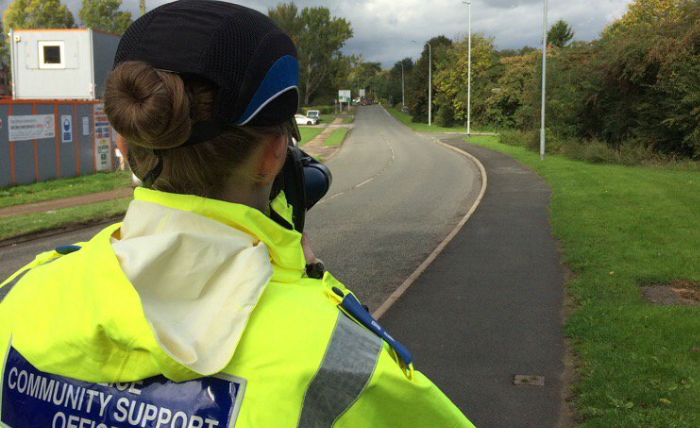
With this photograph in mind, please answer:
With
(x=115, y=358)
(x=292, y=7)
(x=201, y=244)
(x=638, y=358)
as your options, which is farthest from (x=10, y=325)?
(x=292, y=7)

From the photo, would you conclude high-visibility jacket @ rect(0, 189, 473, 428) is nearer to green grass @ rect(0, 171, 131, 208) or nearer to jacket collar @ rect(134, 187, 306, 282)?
jacket collar @ rect(134, 187, 306, 282)

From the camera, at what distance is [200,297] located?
3.32 feet

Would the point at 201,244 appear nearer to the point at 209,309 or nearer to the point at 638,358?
the point at 209,309

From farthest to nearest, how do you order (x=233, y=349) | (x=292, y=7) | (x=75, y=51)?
1. (x=292, y=7)
2. (x=75, y=51)
3. (x=233, y=349)

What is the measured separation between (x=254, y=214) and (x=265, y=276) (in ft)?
0.44

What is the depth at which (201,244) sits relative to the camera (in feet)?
3.35

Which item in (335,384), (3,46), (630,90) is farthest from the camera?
(3,46)

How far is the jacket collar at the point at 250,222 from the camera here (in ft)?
3.59

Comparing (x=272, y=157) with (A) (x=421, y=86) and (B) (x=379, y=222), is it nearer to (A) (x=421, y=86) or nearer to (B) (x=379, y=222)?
(B) (x=379, y=222)

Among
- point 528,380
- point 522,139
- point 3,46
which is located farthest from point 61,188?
point 3,46

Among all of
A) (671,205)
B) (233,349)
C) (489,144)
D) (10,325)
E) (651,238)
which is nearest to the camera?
(233,349)

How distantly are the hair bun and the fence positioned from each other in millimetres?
17397

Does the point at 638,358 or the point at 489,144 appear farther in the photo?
the point at 489,144

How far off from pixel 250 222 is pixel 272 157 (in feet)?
0.50
